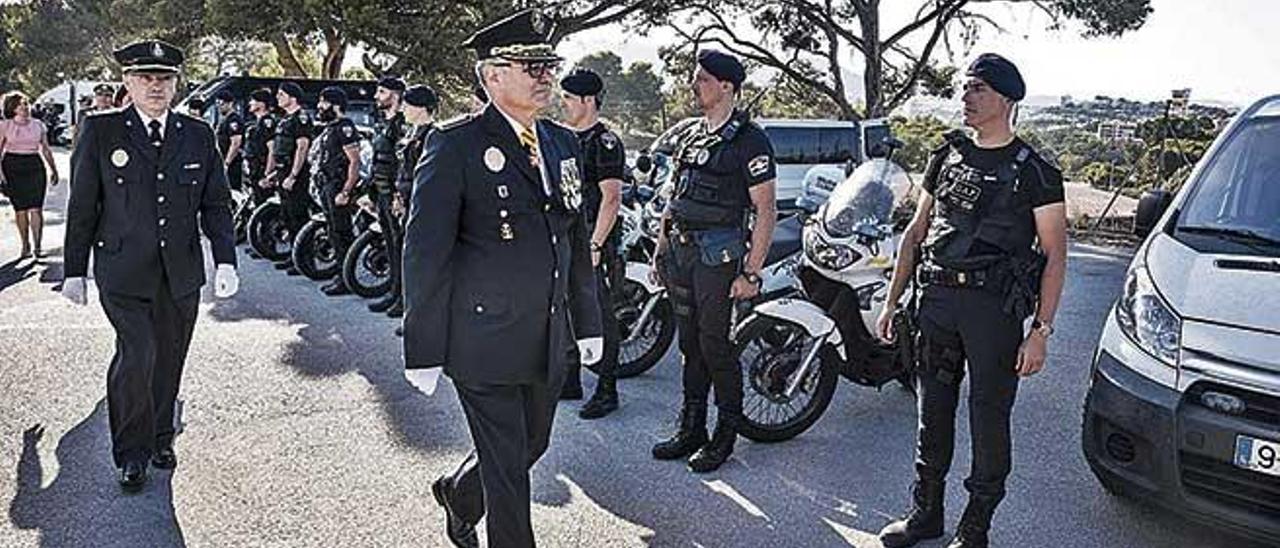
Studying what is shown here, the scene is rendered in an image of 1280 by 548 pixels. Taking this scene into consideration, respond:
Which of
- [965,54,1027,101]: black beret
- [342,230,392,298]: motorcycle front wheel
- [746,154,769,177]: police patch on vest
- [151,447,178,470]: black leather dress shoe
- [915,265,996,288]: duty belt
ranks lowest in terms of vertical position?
[151,447,178,470]: black leather dress shoe

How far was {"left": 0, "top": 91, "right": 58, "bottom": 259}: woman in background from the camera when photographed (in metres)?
9.52

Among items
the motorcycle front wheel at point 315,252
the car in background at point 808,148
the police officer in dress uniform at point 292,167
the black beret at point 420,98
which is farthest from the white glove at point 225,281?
the car in background at point 808,148

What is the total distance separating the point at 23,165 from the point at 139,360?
6791 millimetres

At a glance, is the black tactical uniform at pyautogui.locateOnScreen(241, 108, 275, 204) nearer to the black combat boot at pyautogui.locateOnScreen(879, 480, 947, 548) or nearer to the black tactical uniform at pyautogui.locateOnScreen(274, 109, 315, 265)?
the black tactical uniform at pyautogui.locateOnScreen(274, 109, 315, 265)

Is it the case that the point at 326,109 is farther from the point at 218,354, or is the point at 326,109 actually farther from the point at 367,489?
the point at 367,489

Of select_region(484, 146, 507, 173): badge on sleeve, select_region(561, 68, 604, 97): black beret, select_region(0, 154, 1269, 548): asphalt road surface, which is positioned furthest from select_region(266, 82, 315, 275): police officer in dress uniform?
select_region(484, 146, 507, 173): badge on sleeve

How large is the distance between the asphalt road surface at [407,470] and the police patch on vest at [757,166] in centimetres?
125

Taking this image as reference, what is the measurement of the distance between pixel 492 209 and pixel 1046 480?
2855 mm

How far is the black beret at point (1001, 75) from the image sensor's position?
3326 millimetres

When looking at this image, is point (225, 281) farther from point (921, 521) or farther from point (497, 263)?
point (921, 521)

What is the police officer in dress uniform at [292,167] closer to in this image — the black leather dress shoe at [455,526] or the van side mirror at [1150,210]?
the black leather dress shoe at [455,526]

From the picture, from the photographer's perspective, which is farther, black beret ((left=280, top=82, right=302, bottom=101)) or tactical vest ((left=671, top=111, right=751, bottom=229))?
black beret ((left=280, top=82, right=302, bottom=101))

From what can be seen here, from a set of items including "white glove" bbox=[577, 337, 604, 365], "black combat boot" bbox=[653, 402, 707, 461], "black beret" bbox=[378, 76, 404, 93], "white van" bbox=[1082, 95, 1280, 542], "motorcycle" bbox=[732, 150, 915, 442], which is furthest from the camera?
"black beret" bbox=[378, 76, 404, 93]

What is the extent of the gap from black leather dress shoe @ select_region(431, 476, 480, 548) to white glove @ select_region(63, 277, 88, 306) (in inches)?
68.3
